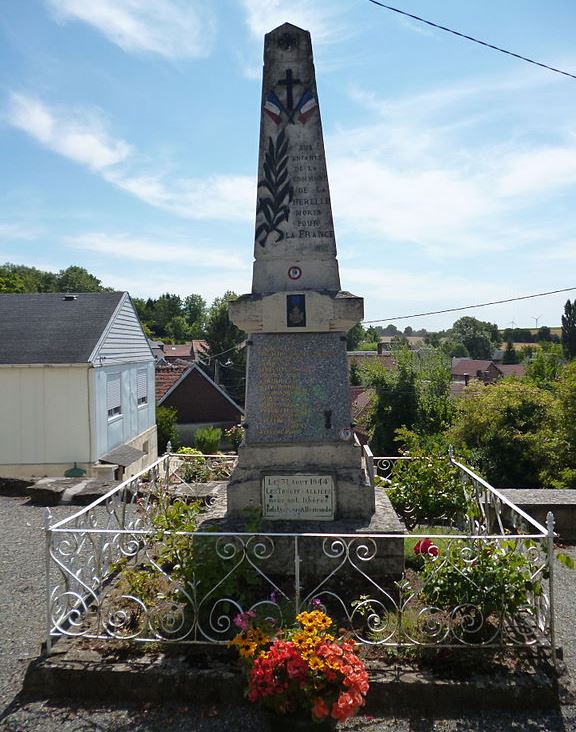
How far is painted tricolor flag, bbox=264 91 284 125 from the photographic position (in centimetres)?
539

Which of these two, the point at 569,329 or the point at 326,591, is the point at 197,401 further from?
the point at 569,329

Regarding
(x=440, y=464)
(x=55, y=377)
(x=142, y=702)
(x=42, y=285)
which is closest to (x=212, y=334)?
(x=55, y=377)

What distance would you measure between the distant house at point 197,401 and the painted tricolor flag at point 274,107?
25.3 metres

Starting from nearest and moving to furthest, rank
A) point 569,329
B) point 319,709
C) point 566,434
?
point 319,709 < point 566,434 < point 569,329

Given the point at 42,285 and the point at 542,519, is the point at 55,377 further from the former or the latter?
the point at 42,285

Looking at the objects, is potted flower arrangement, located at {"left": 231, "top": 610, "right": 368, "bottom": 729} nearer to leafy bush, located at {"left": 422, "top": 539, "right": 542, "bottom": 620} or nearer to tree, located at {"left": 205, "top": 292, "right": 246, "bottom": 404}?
leafy bush, located at {"left": 422, "top": 539, "right": 542, "bottom": 620}

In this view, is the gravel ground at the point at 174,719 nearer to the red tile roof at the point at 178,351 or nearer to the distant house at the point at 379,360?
the distant house at the point at 379,360

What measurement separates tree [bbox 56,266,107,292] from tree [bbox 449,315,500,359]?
66.0 metres

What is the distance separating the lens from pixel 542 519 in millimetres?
6570

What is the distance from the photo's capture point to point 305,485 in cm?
505

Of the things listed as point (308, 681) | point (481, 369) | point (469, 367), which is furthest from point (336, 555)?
point (469, 367)

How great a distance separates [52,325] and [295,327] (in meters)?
12.2

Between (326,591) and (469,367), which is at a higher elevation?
(469,367)

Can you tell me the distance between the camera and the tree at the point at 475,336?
10619 centimetres
